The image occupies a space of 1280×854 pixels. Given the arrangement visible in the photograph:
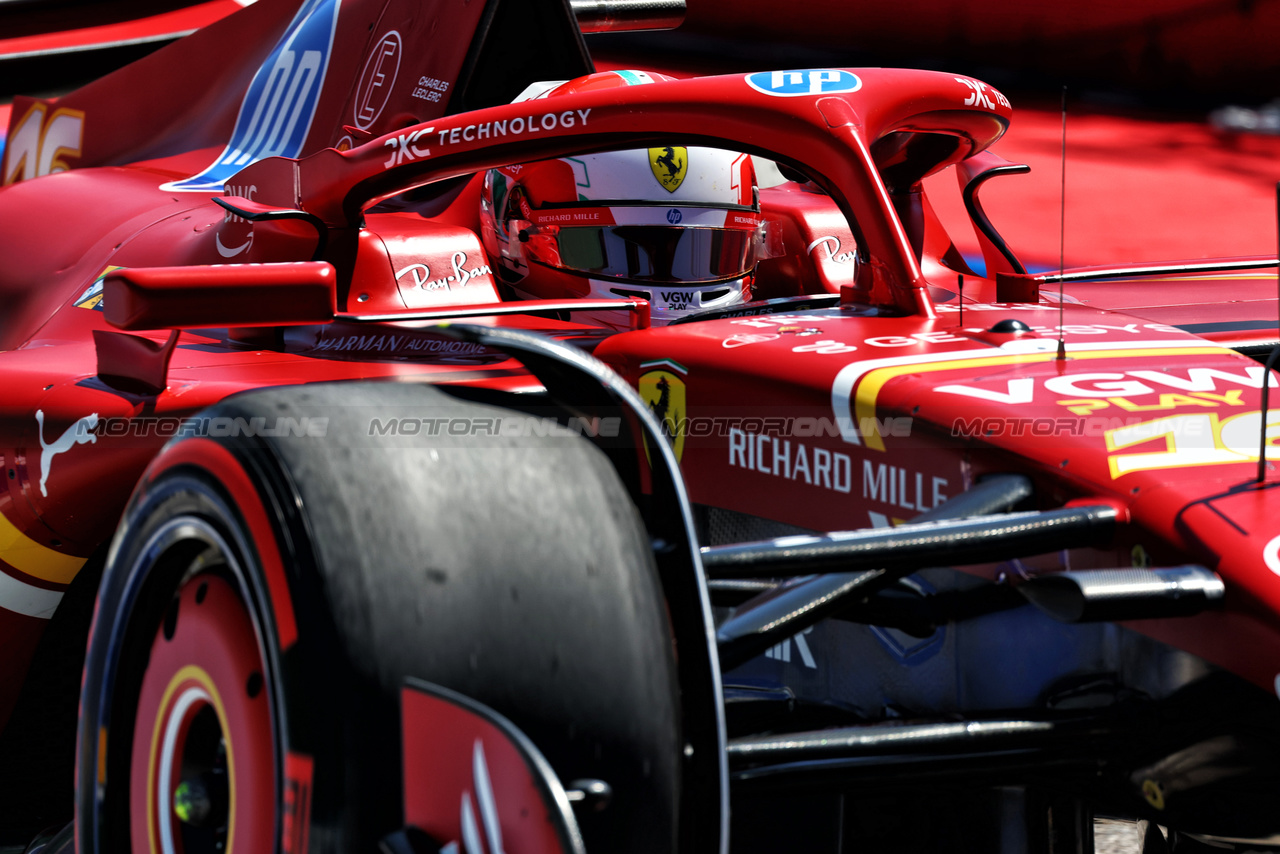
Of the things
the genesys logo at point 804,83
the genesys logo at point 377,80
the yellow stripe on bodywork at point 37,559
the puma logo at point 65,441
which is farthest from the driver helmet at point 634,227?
the yellow stripe on bodywork at point 37,559

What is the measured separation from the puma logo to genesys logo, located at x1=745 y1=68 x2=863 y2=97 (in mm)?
1204

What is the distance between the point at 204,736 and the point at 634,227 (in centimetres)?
163

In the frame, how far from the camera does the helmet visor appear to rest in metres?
2.72

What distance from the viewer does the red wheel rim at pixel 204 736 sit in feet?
3.85

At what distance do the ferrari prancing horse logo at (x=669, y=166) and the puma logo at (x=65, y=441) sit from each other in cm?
120

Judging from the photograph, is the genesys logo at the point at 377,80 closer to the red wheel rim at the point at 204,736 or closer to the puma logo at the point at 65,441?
the puma logo at the point at 65,441

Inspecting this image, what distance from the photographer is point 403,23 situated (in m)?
3.43

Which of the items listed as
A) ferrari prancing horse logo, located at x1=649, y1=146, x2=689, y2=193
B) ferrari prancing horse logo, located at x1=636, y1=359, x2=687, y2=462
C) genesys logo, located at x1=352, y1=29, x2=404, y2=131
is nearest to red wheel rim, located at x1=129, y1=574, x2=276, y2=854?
ferrari prancing horse logo, located at x1=636, y1=359, x2=687, y2=462

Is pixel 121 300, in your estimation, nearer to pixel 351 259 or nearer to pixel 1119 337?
pixel 351 259

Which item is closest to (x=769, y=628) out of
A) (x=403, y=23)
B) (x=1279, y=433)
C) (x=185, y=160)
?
(x=1279, y=433)

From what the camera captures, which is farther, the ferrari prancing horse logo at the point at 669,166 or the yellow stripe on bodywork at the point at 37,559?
the ferrari prancing horse logo at the point at 669,166

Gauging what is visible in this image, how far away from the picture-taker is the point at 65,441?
217 cm

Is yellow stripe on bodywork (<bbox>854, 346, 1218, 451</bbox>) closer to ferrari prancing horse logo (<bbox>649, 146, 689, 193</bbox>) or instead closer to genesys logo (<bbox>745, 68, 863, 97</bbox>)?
genesys logo (<bbox>745, 68, 863, 97</bbox>)

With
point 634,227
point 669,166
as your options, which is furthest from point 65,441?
point 669,166
